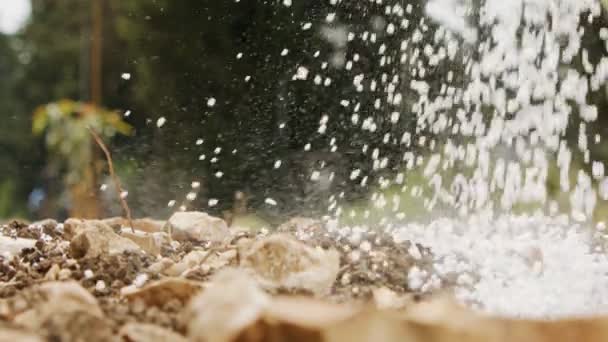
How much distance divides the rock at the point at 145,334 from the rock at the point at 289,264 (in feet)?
0.94

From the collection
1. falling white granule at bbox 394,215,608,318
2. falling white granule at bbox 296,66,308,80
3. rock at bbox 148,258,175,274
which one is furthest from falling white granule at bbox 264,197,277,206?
rock at bbox 148,258,175,274

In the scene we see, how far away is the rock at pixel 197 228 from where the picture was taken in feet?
4.26

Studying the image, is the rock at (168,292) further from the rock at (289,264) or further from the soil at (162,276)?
the rock at (289,264)

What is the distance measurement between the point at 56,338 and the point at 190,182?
1.85m

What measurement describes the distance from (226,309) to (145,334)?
0.26 feet

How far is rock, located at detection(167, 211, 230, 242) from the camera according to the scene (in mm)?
1300

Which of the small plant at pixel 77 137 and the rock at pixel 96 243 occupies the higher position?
the small plant at pixel 77 137

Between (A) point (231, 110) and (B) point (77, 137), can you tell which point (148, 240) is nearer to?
(A) point (231, 110)

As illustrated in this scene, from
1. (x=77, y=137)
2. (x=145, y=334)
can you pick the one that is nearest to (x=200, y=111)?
(x=77, y=137)

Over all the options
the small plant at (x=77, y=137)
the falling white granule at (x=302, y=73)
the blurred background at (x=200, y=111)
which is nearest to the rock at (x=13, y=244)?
the blurred background at (x=200, y=111)

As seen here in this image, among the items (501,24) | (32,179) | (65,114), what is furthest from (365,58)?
(32,179)

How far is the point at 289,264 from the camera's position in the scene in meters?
0.79

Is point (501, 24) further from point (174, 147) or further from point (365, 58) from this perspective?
point (174, 147)

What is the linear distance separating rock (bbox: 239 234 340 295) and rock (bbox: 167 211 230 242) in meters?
0.48
